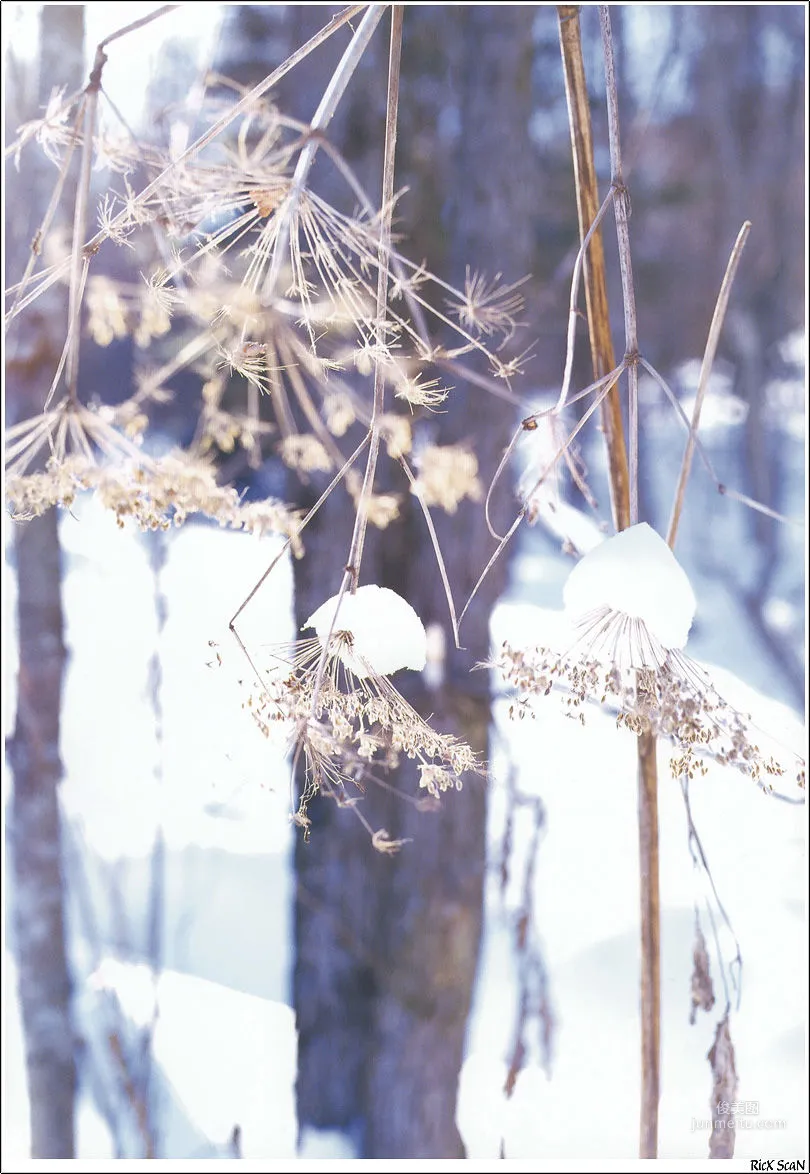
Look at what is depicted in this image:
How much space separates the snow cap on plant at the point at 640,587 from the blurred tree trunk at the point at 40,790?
0.73 meters

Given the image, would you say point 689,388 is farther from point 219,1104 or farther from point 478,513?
point 219,1104

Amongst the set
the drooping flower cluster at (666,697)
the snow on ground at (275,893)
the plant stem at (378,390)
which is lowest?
the snow on ground at (275,893)

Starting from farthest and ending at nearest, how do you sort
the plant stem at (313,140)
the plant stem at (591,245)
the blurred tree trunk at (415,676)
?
the blurred tree trunk at (415,676) < the plant stem at (591,245) < the plant stem at (313,140)

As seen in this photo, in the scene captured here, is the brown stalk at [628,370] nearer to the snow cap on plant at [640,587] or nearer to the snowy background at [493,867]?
the snow cap on plant at [640,587]

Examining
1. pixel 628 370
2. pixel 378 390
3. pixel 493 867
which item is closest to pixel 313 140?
pixel 378 390

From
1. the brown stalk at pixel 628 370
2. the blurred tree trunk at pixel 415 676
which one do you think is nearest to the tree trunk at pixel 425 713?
the blurred tree trunk at pixel 415 676

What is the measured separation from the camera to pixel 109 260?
0.94 m

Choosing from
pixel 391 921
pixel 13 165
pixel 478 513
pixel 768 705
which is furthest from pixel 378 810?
pixel 13 165

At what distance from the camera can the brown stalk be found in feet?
1.90

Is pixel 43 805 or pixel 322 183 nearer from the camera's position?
pixel 322 183

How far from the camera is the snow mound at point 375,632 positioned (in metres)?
0.64

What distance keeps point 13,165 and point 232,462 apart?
453mm

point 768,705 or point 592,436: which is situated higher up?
point 592,436

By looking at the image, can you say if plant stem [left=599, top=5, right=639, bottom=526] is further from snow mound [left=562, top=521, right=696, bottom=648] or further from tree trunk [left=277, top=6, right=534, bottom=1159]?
tree trunk [left=277, top=6, right=534, bottom=1159]
